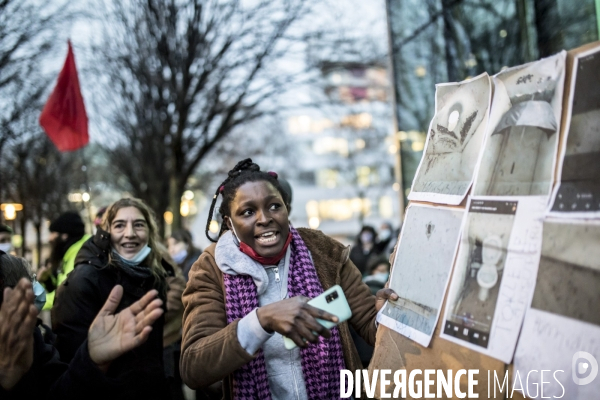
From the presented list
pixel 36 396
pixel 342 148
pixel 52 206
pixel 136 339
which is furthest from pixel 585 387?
pixel 342 148

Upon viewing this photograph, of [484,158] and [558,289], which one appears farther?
[484,158]

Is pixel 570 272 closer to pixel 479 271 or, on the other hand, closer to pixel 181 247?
pixel 479 271

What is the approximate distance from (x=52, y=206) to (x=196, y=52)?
20367 mm

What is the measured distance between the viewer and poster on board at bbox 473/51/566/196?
131cm

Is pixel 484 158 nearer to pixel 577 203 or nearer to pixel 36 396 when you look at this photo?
pixel 577 203

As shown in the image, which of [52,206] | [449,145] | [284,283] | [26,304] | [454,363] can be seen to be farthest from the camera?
[52,206]

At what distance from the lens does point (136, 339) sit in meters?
1.88

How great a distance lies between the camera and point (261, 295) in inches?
85.4

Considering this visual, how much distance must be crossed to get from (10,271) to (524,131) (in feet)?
6.59

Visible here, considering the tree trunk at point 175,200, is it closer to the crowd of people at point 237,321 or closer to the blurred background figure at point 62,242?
the blurred background figure at point 62,242

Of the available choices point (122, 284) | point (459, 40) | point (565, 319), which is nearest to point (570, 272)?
point (565, 319)

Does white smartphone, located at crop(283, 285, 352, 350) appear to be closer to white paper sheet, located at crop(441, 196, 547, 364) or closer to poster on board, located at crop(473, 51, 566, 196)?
white paper sheet, located at crop(441, 196, 547, 364)

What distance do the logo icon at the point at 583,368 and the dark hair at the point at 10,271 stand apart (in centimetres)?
198

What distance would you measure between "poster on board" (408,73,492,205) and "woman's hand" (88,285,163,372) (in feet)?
3.53
